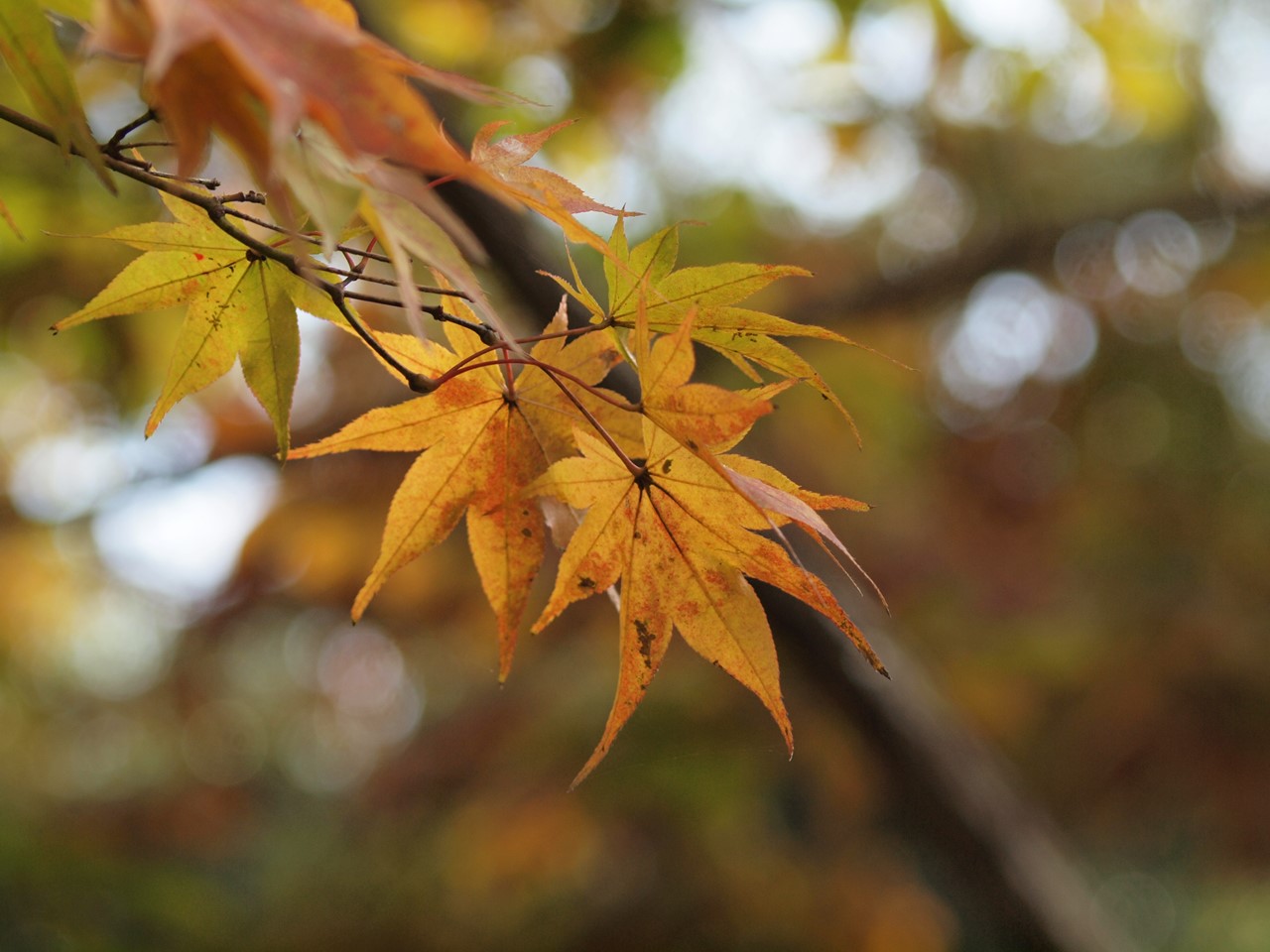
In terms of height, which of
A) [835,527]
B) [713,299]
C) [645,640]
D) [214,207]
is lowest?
[835,527]

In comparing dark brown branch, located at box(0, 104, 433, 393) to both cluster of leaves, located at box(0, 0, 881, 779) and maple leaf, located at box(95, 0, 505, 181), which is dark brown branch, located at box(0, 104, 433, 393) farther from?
maple leaf, located at box(95, 0, 505, 181)

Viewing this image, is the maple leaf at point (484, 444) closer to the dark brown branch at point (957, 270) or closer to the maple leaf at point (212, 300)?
the maple leaf at point (212, 300)

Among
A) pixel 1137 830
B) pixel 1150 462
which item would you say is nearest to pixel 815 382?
pixel 1150 462

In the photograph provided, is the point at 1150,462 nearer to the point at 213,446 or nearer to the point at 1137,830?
the point at 1137,830

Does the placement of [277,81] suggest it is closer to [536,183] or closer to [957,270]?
[536,183]

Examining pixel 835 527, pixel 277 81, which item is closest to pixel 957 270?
pixel 835 527

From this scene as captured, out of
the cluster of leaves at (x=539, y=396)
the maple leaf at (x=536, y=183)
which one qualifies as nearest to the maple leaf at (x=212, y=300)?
the cluster of leaves at (x=539, y=396)

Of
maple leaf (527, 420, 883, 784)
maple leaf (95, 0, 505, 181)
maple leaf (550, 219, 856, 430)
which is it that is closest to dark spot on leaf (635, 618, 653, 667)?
maple leaf (527, 420, 883, 784)
